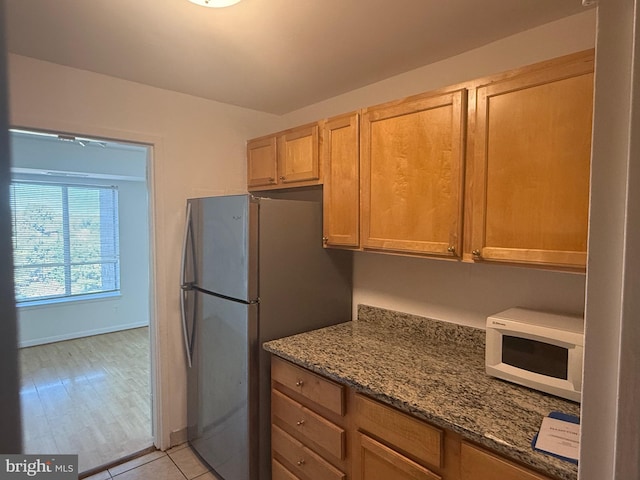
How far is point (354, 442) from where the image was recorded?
1584 mm

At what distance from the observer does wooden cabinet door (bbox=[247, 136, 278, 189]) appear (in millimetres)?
2559

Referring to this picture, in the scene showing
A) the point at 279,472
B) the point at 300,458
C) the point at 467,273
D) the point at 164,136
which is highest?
the point at 164,136

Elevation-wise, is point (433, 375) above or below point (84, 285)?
above

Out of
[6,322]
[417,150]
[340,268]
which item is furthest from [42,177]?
[6,322]

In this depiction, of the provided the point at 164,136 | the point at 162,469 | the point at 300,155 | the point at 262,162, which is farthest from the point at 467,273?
the point at 162,469

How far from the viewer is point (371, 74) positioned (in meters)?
2.18

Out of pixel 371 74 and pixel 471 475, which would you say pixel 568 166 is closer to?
pixel 471 475

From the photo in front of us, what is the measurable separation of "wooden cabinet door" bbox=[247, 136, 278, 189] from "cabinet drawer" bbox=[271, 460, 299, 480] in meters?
1.71

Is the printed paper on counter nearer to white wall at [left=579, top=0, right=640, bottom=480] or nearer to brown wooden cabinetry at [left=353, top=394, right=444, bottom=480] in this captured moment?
brown wooden cabinetry at [left=353, top=394, right=444, bottom=480]

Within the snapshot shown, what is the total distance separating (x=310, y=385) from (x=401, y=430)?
50 centimetres

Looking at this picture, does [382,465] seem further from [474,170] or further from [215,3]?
[215,3]

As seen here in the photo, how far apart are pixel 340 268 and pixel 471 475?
1.36 meters

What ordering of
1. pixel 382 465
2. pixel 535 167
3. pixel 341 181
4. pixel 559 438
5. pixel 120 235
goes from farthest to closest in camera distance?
pixel 120 235
pixel 341 181
pixel 382 465
pixel 535 167
pixel 559 438

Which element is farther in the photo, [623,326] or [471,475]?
[471,475]
